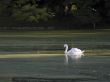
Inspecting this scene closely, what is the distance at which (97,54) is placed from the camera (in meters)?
21.8

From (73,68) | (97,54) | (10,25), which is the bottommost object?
(10,25)


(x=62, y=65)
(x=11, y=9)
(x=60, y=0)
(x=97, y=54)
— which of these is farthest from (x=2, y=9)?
(x=62, y=65)

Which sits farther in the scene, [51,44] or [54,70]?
[51,44]

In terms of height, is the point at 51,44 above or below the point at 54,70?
below

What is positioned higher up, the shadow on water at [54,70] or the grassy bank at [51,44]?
the shadow on water at [54,70]

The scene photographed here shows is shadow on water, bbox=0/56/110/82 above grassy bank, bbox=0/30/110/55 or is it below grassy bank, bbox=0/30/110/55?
above

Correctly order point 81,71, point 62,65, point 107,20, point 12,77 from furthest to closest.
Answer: point 107,20 → point 62,65 → point 81,71 → point 12,77

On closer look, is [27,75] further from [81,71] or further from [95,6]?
[95,6]

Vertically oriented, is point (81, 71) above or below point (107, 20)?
above

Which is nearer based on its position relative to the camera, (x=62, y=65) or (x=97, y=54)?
(x=62, y=65)

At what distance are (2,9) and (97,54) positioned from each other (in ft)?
95.6

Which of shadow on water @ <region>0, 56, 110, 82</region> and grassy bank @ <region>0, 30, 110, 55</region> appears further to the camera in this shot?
grassy bank @ <region>0, 30, 110, 55</region>

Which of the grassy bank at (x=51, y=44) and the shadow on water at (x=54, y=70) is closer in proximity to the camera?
the shadow on water at (x=54, y=70)

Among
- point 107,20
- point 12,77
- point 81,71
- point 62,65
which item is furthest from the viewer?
point 107,20
